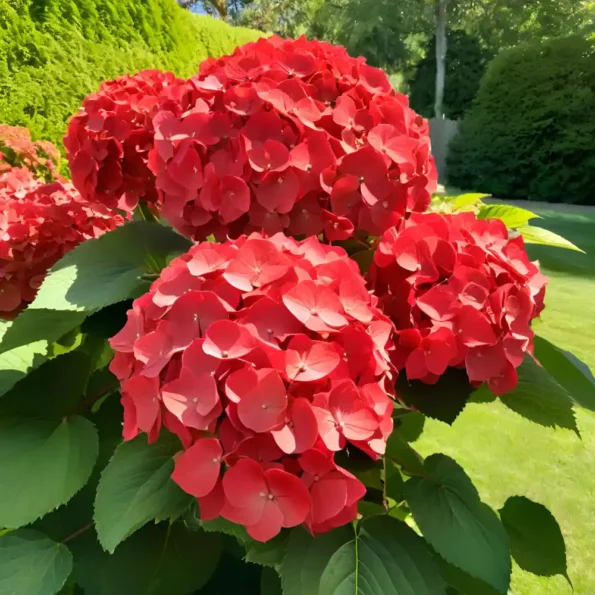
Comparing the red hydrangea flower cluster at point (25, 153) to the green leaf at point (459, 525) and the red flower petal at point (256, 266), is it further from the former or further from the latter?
the green leaf at point (459, 525)

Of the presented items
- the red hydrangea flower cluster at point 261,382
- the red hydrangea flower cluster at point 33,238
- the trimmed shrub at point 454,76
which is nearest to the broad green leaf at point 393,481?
the red hydrangea flower cluster at point 261,382

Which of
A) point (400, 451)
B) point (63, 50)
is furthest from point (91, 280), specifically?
point (63, 50)

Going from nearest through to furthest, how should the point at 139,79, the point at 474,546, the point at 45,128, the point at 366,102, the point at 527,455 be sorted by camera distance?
1. the point at 474,546
2. the point at 366,102
3. the point at 139,79
4. the point at 527,455
5. the point at 45,128

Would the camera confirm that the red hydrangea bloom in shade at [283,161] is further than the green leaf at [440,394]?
Yes

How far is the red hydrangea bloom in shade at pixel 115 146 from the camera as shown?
129 centimetres

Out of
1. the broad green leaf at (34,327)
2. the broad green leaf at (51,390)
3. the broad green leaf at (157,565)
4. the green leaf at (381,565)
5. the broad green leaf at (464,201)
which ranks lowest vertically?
the broad green leaf at (157,565)

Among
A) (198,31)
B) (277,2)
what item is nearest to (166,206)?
(198,31)

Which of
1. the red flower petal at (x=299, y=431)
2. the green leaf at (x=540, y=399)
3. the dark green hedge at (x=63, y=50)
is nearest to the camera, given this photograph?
the red flower petal at (x=299, y=431)

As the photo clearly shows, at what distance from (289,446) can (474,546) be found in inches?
12.7

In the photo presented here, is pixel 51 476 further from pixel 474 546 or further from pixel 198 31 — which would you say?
pixel 198 31

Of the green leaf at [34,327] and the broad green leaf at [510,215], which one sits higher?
the broad green leaf at [510,215]

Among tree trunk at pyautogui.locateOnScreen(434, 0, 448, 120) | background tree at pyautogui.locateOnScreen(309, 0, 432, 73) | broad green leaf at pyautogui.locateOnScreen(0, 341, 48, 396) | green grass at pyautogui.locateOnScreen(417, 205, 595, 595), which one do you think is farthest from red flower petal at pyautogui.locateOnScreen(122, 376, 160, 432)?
background tree at pyautogui.locateOnScreen(309, 0, 432, 73)

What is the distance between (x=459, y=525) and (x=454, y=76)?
2529 cm

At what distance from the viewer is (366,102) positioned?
119 cm
